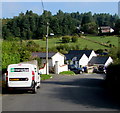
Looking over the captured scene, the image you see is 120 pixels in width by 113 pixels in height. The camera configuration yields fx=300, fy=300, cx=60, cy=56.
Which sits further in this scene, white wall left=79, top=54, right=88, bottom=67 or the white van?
white wall left=79, top=54, right=88, bottom=67

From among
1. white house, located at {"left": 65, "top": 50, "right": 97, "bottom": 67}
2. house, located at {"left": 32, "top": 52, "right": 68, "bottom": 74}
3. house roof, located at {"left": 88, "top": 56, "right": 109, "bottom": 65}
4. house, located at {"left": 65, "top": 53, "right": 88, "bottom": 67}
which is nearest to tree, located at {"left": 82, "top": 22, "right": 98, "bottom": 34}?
white house, located at {"left": 65, "top": 50, "right": 97, "bottom": 67}

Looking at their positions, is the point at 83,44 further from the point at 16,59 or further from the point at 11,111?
the point at 11,111

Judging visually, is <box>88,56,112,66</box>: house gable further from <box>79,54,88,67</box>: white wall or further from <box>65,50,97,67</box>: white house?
<box>79,54,88,67</box>: white wall

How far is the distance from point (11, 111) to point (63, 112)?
193cm

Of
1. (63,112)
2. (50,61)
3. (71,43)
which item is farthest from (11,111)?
(71,43)

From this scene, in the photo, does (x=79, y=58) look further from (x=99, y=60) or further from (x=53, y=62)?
(x=53, y=62)

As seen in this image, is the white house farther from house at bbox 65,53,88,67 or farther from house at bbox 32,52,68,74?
house at bbox 32,52,68,74

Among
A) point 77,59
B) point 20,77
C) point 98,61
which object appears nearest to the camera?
point 20,77

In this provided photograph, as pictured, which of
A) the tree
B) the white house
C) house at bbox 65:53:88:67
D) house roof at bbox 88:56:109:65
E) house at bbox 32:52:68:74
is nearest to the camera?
house at bbox 32:52:68:74

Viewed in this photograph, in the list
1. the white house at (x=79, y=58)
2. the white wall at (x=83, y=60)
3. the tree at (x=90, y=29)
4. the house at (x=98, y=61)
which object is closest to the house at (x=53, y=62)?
the white house at (x=79, y=58)

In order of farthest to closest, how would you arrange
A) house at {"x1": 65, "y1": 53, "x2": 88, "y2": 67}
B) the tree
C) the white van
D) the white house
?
the tree
the white house
house at {"x1": 65, "y1": 53, "x2": 88, "y2": 67}
the white van

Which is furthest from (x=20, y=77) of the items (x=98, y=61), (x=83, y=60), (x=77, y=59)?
(x=98, y=61)

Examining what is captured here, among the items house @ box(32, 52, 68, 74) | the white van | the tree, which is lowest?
the white van

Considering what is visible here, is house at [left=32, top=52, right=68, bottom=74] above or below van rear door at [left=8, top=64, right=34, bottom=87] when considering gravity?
above
